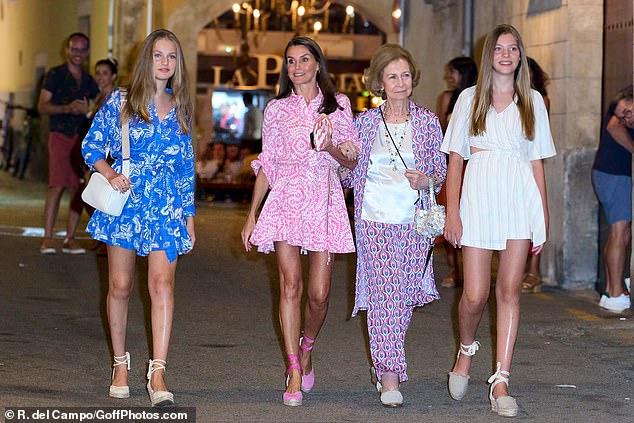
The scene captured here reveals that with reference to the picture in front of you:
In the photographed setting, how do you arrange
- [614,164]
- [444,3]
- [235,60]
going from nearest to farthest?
[614,164]
[444,3]
[235,60]

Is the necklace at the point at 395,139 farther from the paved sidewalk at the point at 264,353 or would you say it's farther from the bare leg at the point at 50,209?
the bare leg at the point at 50,209

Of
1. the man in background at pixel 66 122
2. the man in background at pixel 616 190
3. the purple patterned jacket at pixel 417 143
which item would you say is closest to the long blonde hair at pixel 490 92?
the purple patterned jacket at pixel 417 143

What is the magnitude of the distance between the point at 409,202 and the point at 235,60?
66.1ft

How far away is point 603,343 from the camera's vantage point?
8.76 m

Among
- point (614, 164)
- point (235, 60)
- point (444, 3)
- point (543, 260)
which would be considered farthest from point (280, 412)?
point (235, 60)

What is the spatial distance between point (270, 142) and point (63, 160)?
671 centimetres

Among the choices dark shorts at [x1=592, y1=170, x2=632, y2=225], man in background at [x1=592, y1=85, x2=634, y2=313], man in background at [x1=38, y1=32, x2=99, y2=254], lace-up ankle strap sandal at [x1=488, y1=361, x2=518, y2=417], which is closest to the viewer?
lace-up ankle strap sandal at [x1=488, y1=361, x2=518, y2=417]

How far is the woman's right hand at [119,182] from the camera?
6.56 metres

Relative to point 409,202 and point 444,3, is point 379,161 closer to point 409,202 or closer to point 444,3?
point 409,202

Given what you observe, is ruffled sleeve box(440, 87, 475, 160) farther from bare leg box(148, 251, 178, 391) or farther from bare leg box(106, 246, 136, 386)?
bare leg box(106, 246, 136, 386)

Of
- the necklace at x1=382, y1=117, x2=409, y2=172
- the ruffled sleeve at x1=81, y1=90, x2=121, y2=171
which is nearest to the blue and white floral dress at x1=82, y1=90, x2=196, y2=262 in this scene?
the ruffled sleeve at x1=81, y1=90, x2=121, y2=171

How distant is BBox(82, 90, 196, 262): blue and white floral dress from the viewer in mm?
6688

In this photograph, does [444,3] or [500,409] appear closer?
[500,409]

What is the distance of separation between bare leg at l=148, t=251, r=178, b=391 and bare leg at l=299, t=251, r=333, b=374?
28.5 inches
